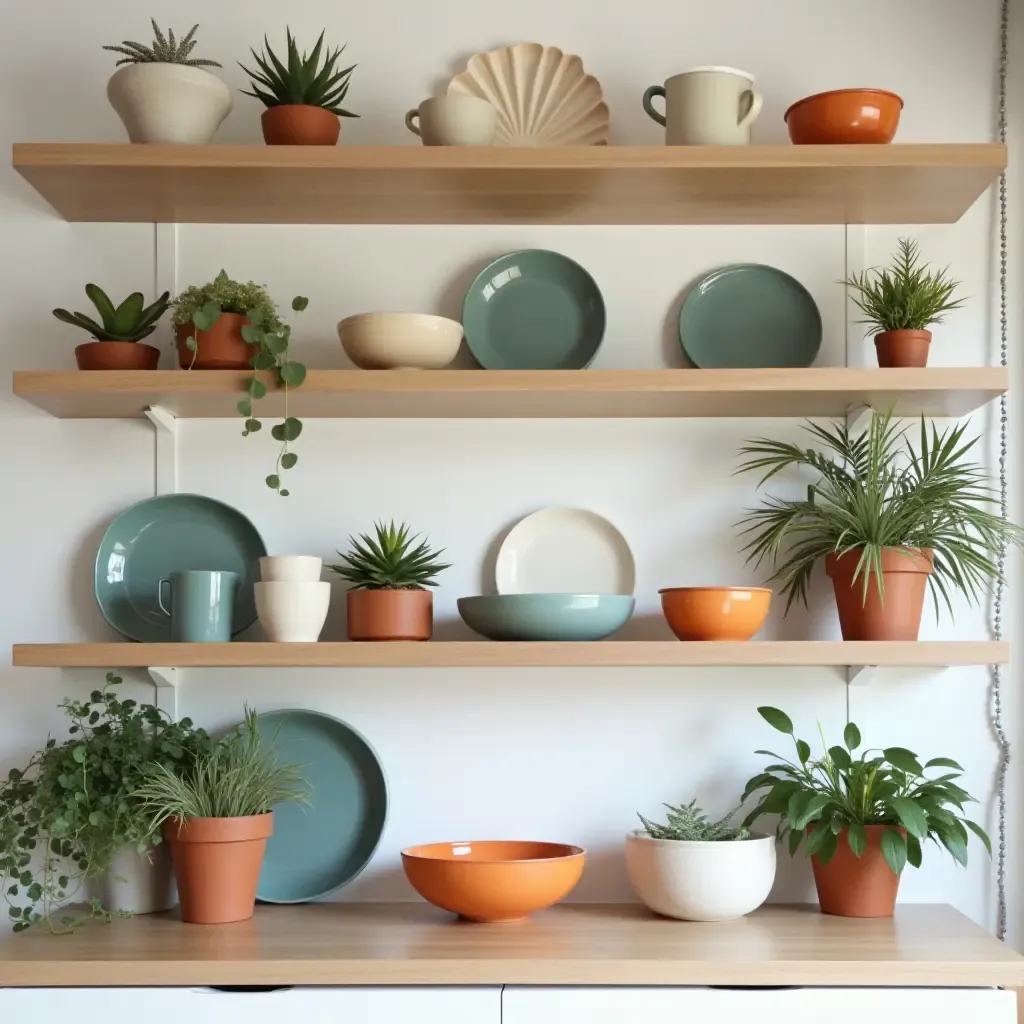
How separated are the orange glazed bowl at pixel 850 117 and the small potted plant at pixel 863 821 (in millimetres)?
961

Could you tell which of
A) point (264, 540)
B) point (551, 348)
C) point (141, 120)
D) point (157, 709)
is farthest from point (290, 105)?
point (157, 709)

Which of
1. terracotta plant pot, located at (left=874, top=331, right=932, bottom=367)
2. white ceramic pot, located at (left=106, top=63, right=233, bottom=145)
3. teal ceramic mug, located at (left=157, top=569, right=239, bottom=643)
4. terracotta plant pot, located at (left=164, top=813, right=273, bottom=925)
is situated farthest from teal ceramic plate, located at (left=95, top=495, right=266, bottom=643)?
terracotta plant pot, located at (left=874, top=331, right=932, bottom=367)

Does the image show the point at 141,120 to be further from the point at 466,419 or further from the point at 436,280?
the point at 466,419

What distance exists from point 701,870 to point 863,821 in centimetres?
29

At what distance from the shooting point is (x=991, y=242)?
2.30 meters

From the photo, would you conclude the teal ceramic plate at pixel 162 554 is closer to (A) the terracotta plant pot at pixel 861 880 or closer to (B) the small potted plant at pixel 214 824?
(B) the small potted plant at pixel 214 824

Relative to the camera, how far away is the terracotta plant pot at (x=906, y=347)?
6.77 ft

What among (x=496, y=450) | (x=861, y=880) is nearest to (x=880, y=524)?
(x=861, y=880)

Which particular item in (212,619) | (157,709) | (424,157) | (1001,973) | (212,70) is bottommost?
(1001,973)

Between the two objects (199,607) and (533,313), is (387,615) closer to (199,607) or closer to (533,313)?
(199,607)

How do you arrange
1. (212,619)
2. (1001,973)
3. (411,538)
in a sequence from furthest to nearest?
(411,538) < (212,619) < (1001,973)

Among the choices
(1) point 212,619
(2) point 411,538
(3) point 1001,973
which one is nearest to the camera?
(3) point 1001,973

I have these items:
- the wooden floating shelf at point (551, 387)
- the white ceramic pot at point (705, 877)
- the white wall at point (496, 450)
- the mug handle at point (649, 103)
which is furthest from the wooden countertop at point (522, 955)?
the mug handle at point (649, 103)

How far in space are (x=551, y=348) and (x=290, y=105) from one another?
0.61 m
